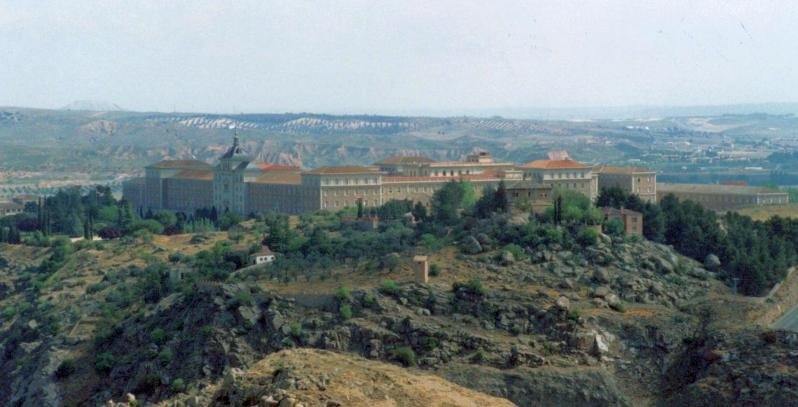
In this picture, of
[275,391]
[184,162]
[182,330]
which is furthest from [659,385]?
[184,162]

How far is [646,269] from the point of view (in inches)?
2514

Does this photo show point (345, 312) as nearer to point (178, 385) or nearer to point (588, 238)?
point (178, 385)

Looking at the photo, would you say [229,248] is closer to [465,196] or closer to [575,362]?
[465,196]

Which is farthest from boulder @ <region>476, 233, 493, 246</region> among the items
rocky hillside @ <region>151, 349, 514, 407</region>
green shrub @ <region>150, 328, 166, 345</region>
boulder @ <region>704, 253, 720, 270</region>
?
rocky hillside @ <region>151, 349, 514, 407</region>

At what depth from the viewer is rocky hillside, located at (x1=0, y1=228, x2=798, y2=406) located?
171 feet

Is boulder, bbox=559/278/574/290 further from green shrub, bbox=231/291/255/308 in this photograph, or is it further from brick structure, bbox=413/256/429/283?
green shrub, bbox=231/291/255/308

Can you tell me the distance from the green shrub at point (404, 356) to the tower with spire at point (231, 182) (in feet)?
181

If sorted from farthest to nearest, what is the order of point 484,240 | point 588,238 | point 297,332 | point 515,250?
point 588,238 < point 484,240 < point 515,250 < point 297,332

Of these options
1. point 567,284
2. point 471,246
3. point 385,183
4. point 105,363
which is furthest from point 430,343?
point 385,183

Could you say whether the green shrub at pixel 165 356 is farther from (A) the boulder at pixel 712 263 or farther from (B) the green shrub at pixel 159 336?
(A) the boulder at pixel 712 263

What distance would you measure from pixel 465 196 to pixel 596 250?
20.8 meters

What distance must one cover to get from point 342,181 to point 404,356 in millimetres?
47703

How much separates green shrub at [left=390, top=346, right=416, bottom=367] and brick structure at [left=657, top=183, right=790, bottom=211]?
53.8 meters

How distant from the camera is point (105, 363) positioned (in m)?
58.1
